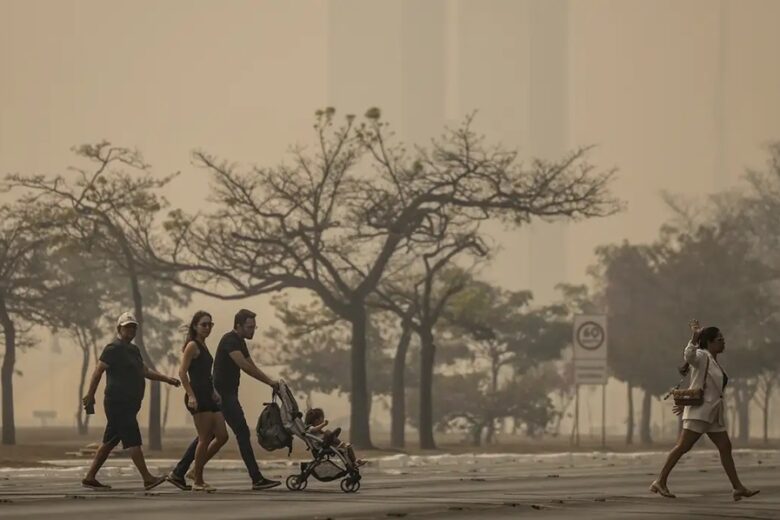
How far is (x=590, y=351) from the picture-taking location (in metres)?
52.8

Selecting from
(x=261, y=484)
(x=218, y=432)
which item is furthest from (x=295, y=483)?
(x=218, y=432)

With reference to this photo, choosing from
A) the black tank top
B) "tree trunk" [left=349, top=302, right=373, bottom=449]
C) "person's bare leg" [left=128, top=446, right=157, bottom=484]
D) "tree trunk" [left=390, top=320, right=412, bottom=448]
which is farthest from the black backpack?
"tree trunk" [left=390, top=320, right=412, bottom=448]

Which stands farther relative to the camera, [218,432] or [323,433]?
[323,433]

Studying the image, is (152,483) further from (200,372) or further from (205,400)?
(200,372)

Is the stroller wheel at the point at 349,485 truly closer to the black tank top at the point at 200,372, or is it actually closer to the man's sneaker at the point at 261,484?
the man's sneaker at the point at 261,484

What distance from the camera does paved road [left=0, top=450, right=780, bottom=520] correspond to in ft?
59.6

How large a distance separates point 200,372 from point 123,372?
840 mm

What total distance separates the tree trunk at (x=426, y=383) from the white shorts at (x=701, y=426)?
38.1 metres

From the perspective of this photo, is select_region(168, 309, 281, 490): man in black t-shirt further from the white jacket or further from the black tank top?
the white jacket

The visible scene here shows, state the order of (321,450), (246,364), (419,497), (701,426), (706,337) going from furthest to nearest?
(321,450) → (246,364) → (419,497) → (706,337) → (701,426)

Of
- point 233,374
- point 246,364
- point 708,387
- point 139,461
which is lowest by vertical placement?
point 139,461

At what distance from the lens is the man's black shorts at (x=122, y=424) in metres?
22.3

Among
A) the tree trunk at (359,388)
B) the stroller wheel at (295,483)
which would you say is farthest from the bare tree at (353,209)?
the stroller wheel at (295,483)

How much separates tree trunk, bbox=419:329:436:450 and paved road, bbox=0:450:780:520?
87.4 feet
